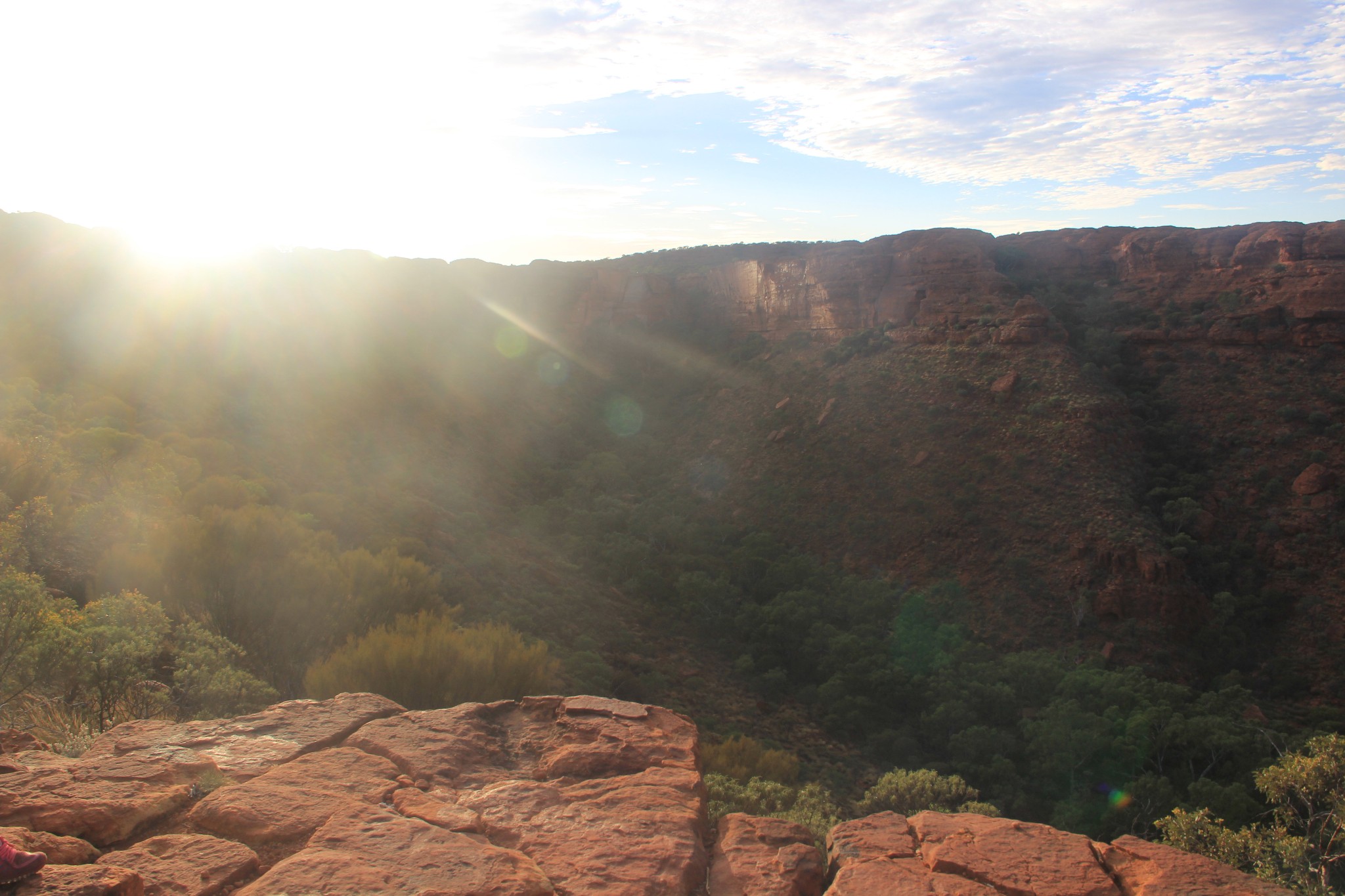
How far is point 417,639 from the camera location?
32.6 feet

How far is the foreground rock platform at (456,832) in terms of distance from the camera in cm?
398

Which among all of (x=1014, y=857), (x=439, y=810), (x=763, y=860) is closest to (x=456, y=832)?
(x=439, y=810)

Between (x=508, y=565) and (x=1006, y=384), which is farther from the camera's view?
(x=1006, y=384)

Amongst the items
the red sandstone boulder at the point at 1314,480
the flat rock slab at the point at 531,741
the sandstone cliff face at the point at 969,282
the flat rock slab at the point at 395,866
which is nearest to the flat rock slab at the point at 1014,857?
the flat rock slab at the point at 531,741

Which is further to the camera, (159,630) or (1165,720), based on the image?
(1165,720)

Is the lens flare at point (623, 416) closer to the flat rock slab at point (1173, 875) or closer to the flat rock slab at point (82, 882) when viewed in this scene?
the flat rock slab at point (1173, 875)

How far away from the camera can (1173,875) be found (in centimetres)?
446

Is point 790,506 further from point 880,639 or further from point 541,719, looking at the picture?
point 541,719

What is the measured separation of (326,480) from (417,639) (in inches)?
474

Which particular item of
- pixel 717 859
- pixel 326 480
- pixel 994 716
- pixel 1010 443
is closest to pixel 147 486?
pixel 326 480

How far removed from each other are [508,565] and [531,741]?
43.6 feet

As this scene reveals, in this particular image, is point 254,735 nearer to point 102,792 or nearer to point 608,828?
point 102,792

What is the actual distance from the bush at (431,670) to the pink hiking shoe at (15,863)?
5.43 meters

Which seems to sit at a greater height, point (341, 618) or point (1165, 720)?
point (341, 618)
